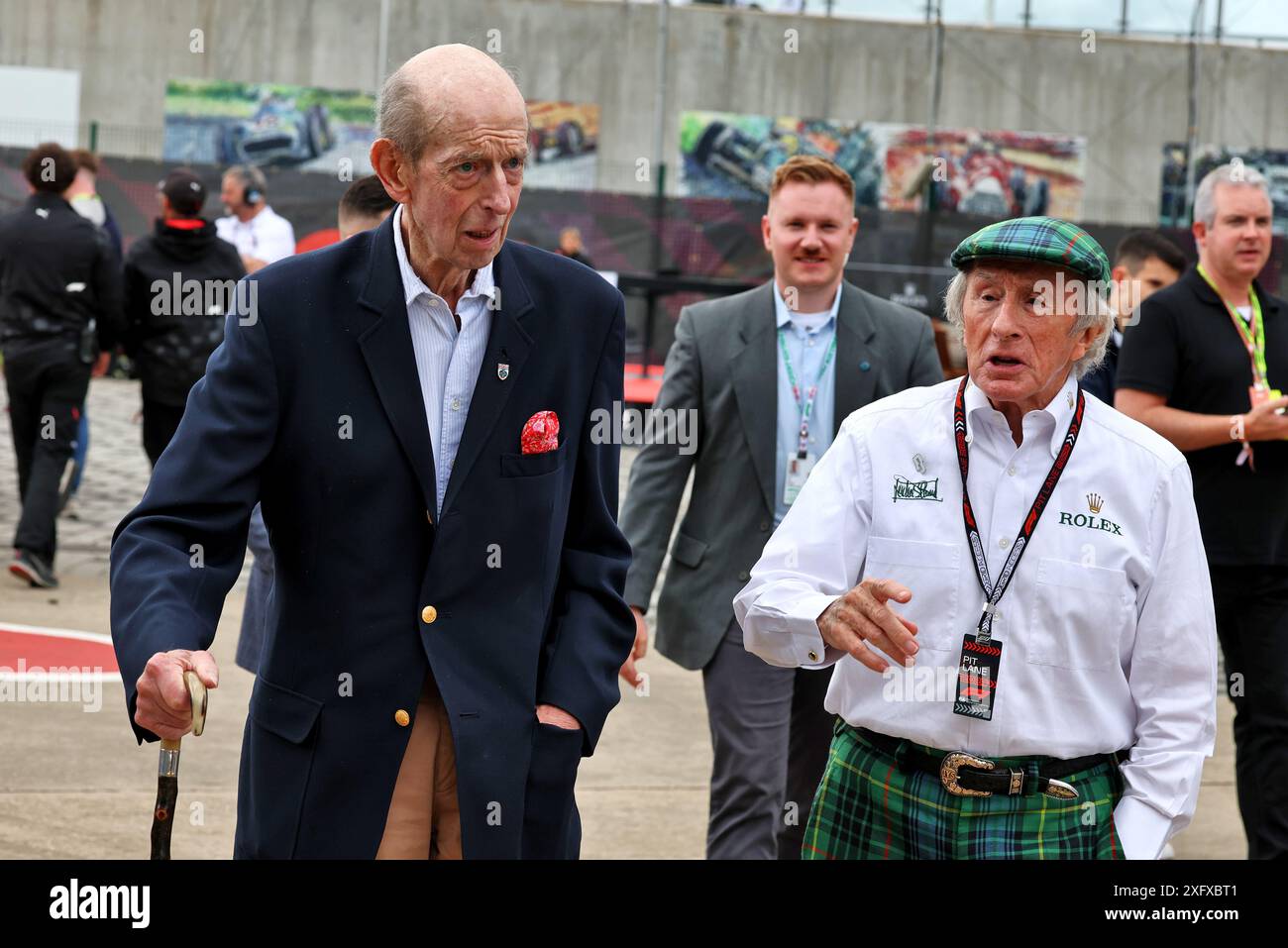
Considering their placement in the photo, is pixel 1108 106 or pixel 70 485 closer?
pixel 70 485

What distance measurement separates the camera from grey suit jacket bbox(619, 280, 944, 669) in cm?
514

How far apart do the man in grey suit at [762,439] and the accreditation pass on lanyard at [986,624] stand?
1913 mm

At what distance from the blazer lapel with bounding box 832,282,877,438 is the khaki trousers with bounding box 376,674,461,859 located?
2.49 m

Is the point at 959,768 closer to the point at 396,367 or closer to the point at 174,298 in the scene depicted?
the point at 396,367

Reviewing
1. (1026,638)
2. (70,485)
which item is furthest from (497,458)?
(70,485)

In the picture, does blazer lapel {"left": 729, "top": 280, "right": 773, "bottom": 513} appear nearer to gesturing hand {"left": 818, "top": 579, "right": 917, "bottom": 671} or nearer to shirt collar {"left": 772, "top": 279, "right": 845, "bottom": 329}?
shirt collar {"left": 772, "top": 279, "right": 845, "bottom": 329}

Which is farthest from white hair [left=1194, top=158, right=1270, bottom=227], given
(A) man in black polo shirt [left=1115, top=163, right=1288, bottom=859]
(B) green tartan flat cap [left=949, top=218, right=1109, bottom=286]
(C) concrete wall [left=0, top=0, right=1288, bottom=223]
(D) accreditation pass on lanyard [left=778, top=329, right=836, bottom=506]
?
(C) concrete wall [left=0, top=0, right=1288, bottom=223]

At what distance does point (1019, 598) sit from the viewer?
3.12m

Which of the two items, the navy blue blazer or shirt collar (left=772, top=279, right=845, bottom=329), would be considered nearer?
the navy blue blazer

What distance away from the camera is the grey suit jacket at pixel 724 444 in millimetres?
5145

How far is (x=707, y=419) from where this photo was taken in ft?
17.2

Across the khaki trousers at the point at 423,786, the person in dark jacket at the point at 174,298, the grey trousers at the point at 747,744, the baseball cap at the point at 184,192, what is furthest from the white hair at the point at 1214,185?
the baseball cap at the point at 184,192
